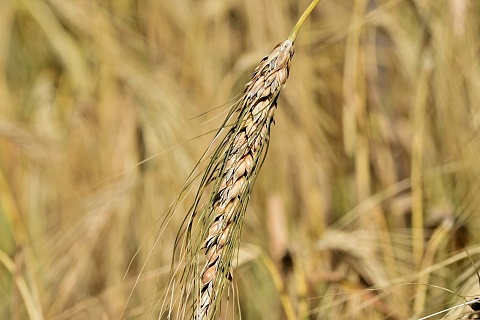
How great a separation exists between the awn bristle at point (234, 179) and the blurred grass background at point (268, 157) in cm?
36

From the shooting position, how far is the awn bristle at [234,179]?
608mm

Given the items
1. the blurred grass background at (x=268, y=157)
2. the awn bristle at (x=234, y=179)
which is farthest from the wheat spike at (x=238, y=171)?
the blurred grass background at (x=268, y=157)

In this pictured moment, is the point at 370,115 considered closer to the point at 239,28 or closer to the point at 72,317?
Result: the point at 239,28

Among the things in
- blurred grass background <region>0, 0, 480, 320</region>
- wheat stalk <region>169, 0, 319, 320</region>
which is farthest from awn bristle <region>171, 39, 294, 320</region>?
blurred grass background <region>0, 0, 480, 320</region>

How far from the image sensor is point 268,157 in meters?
1.42

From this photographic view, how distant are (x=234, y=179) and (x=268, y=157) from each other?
0.81m

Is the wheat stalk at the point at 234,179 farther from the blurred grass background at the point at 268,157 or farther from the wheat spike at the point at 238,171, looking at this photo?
the blurred grass background at the point at 268,157

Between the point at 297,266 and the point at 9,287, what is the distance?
42 cm

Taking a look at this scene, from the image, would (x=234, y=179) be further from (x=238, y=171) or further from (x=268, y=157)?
(x=268, y=157)

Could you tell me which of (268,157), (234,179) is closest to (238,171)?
(234,179)

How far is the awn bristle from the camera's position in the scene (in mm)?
608

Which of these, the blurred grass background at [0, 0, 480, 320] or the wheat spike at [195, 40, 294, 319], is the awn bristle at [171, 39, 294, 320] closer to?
the wheat spike at [195, 40, 294, 319]

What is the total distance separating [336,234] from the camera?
112cm

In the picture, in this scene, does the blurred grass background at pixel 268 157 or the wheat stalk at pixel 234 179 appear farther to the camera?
the blurred grass background at pixel 268 157
